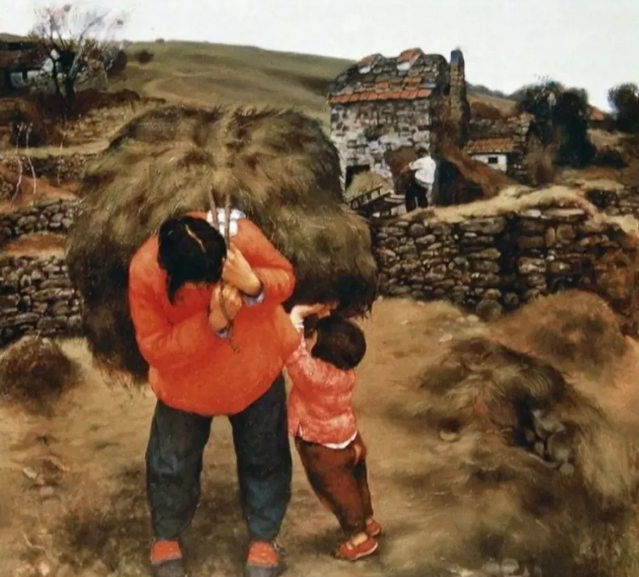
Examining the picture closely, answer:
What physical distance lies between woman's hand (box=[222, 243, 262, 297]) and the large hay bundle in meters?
0.14

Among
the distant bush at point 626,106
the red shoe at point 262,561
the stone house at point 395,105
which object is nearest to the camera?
the red shoe at point 262,561

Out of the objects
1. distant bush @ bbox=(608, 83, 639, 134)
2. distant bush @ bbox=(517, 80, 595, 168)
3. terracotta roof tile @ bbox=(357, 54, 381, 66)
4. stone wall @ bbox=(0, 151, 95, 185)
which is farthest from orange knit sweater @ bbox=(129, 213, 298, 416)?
distant bush @ bbox=(608, 83, 639, 134)

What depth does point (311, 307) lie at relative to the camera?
2988 mm

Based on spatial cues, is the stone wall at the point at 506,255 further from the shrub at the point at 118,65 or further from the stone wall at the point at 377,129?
the shrub at the point at 118,65

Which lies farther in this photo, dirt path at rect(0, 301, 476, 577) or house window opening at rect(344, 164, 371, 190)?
house window opening at rect(344, 164, 371, 190)

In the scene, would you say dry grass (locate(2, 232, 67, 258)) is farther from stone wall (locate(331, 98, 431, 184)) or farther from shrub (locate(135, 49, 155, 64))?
stone wall (locate(331, 98, 431, 184))

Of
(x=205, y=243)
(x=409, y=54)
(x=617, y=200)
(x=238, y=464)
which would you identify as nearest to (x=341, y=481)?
(x=238, y=464)

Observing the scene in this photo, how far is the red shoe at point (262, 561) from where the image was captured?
9.66ft

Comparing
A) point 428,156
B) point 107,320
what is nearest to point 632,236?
point 428,156

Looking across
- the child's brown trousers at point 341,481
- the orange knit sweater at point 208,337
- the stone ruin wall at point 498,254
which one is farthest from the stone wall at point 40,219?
the child's brown trousers at point 341,481

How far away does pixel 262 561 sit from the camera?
295 cm

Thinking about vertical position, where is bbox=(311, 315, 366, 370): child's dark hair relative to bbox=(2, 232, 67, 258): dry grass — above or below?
below

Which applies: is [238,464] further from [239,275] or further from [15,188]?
[15,188]

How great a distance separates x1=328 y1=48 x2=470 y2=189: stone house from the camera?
3.17 meters
